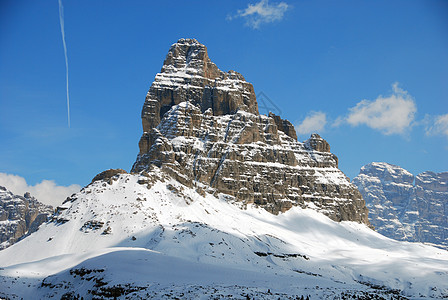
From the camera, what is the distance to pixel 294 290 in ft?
146

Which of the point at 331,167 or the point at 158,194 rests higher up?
the point at 331,167

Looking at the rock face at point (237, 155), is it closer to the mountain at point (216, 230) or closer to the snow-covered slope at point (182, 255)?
the mountain at point (216, 230)

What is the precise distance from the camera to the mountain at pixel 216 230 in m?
50.0

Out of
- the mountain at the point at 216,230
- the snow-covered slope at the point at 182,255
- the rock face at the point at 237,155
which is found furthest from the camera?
the rock face at the point at 237,155

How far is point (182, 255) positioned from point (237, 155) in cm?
9834

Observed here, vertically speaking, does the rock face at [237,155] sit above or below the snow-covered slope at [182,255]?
above

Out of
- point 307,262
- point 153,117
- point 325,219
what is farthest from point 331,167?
point 307,262

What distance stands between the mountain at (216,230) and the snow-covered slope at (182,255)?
1.00ft

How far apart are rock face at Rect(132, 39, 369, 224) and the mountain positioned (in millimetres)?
551

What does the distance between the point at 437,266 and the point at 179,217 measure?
7066 centimetres

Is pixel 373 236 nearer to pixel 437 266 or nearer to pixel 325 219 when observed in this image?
pixel 325 219

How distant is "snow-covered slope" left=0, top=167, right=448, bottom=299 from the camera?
1847 inches

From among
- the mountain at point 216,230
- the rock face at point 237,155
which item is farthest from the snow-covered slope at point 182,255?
the rock face at point 237,155

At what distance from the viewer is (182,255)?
7419cm
